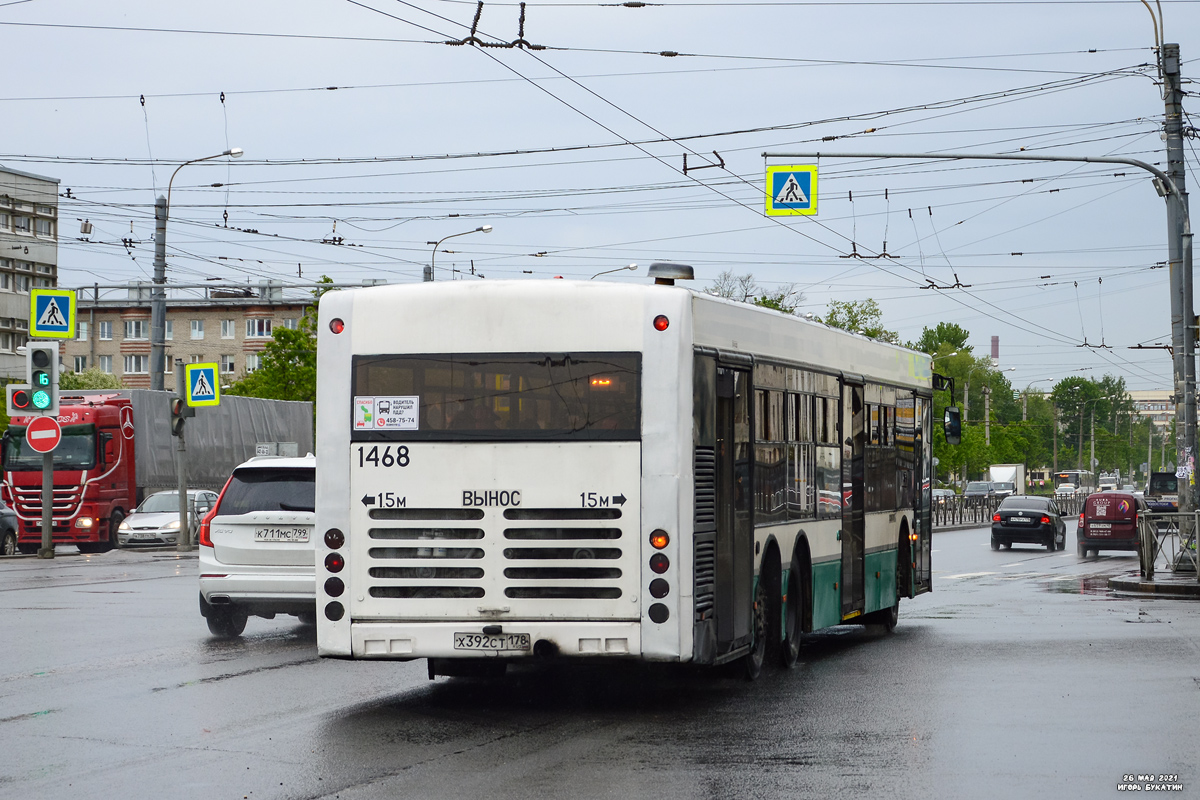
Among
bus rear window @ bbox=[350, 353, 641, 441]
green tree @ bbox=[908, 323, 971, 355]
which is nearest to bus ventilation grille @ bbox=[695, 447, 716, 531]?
bus rear window @ bbox=[350, 353, 641, 441]

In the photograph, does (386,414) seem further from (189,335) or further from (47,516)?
(189,335)

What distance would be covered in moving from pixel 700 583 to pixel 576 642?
0.92 metres

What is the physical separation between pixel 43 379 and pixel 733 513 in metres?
23.1

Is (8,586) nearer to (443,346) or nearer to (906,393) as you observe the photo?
(906,393)

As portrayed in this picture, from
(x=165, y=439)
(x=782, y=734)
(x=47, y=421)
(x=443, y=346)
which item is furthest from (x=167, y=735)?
(x=165, y=439)

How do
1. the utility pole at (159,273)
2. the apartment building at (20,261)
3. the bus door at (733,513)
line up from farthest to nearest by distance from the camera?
the apartment building at (20,261) < the utility pole at (159,273) < the bus door at (733,513)

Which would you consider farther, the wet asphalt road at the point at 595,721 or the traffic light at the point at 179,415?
the traffic light at the point at 179,415

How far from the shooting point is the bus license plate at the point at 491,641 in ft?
34.0

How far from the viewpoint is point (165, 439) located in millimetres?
42656

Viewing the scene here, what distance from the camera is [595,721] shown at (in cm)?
1045

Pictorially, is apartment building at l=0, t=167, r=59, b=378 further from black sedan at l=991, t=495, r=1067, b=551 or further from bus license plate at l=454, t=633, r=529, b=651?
bus license plate at l=454, t=633, r=529, b=651

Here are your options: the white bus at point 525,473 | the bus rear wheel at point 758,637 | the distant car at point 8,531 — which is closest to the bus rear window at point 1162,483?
the distant car at point 8,531

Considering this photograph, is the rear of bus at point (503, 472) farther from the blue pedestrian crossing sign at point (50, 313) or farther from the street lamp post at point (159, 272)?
the street lamp post at point (159, 272)

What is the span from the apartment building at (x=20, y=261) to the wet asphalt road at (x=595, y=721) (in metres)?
83.8
